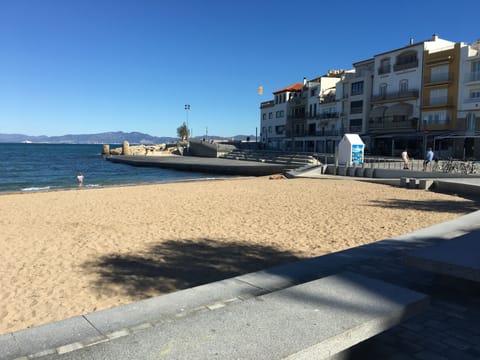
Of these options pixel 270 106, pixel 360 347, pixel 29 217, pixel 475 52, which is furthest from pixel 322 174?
pixel 270 106

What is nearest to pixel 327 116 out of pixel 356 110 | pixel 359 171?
pixel 356 110

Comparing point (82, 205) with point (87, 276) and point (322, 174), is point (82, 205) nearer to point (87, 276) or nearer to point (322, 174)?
point (87, 276)

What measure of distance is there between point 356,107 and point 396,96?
279 inches

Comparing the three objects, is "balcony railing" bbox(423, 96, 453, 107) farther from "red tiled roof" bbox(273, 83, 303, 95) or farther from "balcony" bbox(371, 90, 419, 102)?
"red tiled roof" bbox(273, 83, 303, 95)

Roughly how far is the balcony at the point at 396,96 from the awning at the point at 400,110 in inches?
34.0

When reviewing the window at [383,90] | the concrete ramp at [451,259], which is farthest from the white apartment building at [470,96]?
the concrete ramp at [451,259]

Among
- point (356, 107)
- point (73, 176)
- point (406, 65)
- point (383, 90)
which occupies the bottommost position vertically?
point (73, 176)

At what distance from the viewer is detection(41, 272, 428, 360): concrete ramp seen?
249cm

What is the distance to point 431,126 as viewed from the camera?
40.3m

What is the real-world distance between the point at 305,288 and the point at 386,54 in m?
48.6

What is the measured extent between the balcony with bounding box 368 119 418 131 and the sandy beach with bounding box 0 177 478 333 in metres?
28.9

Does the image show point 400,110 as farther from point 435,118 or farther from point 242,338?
point 242,338

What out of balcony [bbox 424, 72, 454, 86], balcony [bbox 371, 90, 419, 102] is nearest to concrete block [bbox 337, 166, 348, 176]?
balcony [bbox 424, 72, 454, 86]

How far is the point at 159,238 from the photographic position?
30.0ft
